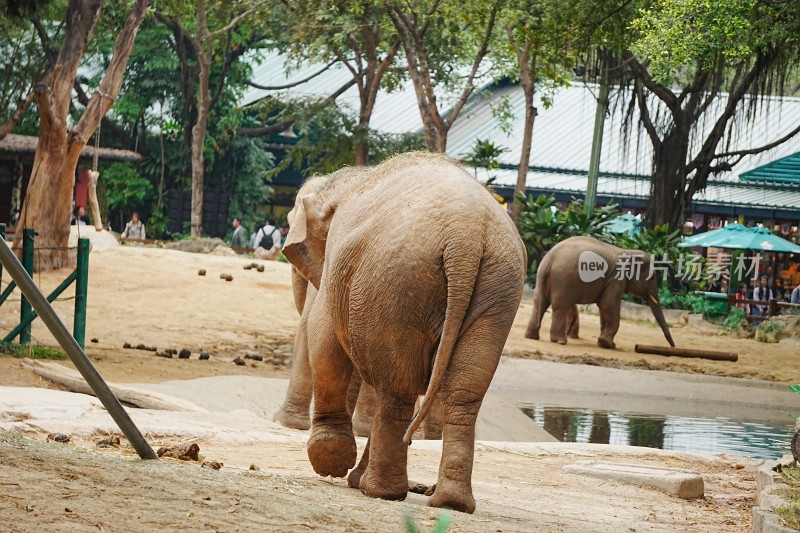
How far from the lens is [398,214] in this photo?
515cm

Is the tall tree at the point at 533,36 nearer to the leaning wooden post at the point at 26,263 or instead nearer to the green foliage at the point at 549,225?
the green foliage at the point at 549,225

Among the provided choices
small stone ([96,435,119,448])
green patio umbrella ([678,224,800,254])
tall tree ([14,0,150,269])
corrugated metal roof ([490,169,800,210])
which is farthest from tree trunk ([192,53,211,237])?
small stone ([96,435,119,448])

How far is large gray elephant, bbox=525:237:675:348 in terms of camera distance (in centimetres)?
1956

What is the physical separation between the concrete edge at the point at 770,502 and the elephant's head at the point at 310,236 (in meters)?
2.74

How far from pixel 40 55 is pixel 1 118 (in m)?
2.28

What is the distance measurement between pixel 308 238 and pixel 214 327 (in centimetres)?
1066

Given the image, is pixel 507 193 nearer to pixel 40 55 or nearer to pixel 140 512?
pixel 40 55

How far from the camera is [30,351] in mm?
11742

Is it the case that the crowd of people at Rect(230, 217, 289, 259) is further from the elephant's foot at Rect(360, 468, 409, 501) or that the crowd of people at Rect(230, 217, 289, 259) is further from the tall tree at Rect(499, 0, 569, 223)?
the elephant's foot at Rect(360, 468, 409, 501)

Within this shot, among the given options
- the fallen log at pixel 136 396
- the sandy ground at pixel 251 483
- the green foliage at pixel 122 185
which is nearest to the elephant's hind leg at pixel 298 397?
the sandy ground at pixel 251 483

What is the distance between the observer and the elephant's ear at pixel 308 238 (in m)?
6.77

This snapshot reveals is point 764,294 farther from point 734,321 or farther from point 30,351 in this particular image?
point 30,351

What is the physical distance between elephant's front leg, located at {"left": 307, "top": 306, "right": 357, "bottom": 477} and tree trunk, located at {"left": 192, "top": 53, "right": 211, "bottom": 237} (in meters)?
27.1

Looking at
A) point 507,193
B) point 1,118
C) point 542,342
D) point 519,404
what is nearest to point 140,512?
point 519,404
